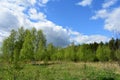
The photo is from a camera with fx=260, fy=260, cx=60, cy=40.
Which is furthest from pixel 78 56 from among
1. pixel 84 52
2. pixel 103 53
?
pixel 103 53

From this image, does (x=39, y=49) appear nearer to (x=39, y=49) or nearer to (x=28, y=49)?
(x=39, y=49)

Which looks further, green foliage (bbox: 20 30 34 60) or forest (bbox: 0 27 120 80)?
forest (bbox: 0 27 120 80)

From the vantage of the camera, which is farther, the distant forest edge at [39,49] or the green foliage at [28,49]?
the distant forest edge at [39,49]

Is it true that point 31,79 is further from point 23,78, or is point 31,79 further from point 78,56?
point 78,56

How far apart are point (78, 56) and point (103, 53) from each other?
684 centimetres

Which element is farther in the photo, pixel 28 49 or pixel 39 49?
pixel 39 49

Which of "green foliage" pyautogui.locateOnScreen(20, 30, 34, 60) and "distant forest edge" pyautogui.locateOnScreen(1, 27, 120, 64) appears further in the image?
"distant forest edge" pyautogui.locateOnScreen(1, 27, 120, 64)

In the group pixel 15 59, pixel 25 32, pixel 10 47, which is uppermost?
pixel 25 32

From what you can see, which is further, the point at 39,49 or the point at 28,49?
the point at 39,49

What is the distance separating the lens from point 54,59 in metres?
65.9

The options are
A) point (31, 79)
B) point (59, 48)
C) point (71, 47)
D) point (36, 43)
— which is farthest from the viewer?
point (59, 48)

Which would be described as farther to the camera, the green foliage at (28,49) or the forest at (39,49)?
the forest at (39,49)

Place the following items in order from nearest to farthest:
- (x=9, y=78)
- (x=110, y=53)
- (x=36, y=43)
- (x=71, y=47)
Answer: (x=9, y=78) < (x=110, y=53) < (x=36, y=43) < (x=71, y=47)

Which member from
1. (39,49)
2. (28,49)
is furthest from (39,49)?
(28,49)
